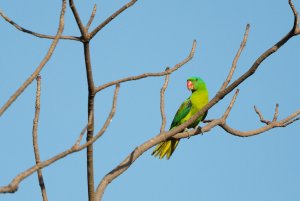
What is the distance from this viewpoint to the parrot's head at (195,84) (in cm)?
856

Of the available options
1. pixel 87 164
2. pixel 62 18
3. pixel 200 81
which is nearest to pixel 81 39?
pixel 62 18

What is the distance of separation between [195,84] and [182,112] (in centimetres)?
81

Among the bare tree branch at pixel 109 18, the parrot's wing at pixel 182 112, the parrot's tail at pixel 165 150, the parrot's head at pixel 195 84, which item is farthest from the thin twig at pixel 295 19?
the parrot's head at pixel 195 84

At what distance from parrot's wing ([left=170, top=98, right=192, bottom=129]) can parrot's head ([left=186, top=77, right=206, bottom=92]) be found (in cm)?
38

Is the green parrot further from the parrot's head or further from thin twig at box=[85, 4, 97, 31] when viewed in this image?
thin twig at box=[85, 4, 97, 31]

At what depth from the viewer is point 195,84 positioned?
8.59m

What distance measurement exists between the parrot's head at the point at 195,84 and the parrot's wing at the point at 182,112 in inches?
15.0

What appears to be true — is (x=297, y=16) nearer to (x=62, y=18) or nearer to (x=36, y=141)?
(x=62, y=18)

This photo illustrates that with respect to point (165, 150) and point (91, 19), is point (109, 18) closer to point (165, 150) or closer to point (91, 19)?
point (91, 19)

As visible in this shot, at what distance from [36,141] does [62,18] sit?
90 centimetres

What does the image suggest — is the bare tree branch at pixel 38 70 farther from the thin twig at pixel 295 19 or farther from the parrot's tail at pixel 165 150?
the parrot's tail at pixel 165 150

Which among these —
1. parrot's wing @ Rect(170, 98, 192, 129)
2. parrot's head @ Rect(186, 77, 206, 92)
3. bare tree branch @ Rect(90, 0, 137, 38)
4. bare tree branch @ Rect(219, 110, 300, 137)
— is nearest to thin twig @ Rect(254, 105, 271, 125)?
bare tree branch @ Rect(219, 110, 300, 137)

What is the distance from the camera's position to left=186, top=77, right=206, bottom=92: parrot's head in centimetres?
856

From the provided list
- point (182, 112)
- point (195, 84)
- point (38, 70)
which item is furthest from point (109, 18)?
point (195, 84)
